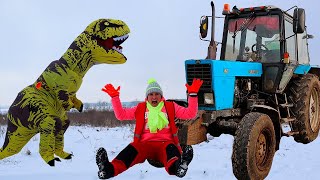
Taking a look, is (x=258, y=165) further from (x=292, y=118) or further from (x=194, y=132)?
(x=292, y=118)

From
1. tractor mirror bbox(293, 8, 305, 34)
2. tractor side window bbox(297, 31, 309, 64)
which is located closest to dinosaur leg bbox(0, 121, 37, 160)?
tractor mirror bbox(293, 8, 305, 34)

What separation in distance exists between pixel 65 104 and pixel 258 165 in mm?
2744

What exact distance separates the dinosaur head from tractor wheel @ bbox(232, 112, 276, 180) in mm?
1843

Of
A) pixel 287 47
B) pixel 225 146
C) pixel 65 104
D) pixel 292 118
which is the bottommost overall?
pixel 225 146

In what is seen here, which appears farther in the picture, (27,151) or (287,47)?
(27,151)

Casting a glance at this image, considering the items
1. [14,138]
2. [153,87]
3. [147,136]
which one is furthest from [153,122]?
[14,138]

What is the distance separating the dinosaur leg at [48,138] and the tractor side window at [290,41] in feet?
14.3

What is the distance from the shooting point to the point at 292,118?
7.32 metres

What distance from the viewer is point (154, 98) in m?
5.08

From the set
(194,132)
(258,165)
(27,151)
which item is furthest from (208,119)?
(27,151)

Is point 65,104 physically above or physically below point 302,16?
below

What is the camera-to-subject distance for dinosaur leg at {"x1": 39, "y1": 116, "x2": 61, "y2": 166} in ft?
16.5

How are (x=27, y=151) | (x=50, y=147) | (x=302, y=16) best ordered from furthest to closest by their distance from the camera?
(x=27, y=151), (x=302, y=16), (x=50, y=147)

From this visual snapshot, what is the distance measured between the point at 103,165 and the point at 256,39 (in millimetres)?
4060
